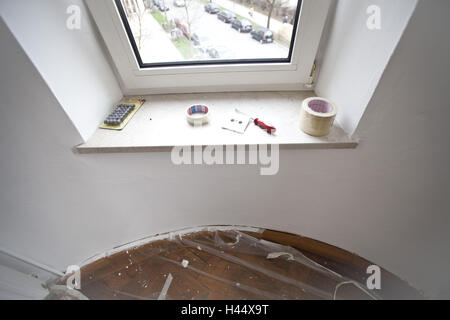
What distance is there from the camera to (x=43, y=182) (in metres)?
0.67

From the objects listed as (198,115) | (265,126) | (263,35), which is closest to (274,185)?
(265,126)

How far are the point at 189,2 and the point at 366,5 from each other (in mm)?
468

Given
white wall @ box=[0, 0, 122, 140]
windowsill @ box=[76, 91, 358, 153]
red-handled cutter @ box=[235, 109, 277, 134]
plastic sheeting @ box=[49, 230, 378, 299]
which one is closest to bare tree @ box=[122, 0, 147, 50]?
white wall @ box=[0, 0, 122, 140]

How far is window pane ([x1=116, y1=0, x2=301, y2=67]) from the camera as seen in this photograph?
597 mm

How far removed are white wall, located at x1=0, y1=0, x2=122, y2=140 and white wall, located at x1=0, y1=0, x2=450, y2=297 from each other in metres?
0.02

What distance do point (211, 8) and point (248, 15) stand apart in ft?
0.38

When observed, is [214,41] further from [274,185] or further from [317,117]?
[274,185]

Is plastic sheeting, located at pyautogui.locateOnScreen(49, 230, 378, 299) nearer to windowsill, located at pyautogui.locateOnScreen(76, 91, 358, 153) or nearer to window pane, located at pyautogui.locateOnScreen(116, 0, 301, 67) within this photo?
windowsill, located at pyautogui.locateOnScreen(76, 91, 358, 153)

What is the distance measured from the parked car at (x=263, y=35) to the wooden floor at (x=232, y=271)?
2.51ft

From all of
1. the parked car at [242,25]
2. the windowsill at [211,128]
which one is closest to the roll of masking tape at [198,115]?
the windowsill at [211,128]

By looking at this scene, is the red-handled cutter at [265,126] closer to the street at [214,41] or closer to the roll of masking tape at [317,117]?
the roll of masking tape at [317,117]

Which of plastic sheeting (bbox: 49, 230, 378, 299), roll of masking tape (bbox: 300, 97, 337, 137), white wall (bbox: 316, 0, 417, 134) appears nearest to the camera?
white wall (bbox: 316, 0, 417, 134)

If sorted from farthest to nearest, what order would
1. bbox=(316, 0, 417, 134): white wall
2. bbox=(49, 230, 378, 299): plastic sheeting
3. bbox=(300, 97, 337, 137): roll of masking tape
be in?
bbox=(49, 230, 378, 299): plastic sheeting → bbox=(300, 97, 337, 137): roll of masking tape → bbox=(316, 0, 417, 134): white wall
